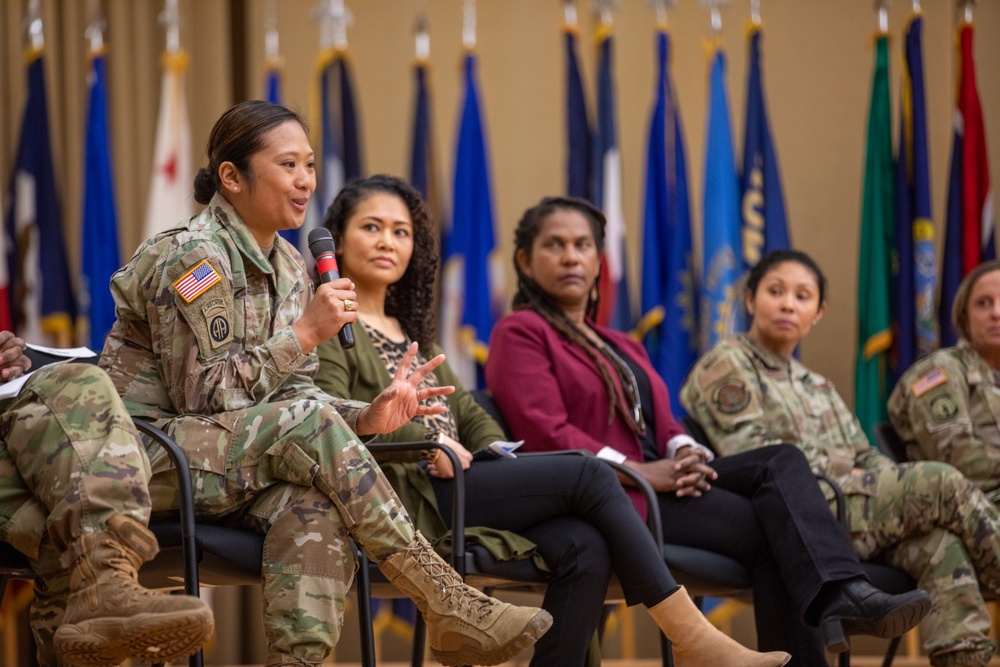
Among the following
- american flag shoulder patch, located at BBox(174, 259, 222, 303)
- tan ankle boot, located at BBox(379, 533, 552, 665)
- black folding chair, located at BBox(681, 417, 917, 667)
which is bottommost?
black folding chair, located at BBox(681, 417, 917, 667)

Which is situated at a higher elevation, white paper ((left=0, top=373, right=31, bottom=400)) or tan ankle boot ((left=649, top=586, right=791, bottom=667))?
white paper ((left=0, top=373, right=31, bottom=400))

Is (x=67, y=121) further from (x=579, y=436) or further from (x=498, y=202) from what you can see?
(x=579, y=436)

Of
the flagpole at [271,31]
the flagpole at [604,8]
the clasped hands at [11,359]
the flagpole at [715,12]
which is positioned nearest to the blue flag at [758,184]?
the flagpole at [715,12]

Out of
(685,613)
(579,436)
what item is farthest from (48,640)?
(579,436)

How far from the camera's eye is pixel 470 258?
17.0 ft

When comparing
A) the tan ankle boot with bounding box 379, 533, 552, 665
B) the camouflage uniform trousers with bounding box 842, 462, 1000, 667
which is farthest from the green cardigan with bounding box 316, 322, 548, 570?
the camouflage uniform trousers with bounding box 842, 462, 1000, 667

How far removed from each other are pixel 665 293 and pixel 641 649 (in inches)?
61.5

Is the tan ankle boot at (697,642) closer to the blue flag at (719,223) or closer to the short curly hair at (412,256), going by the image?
the short curly hair at (412,256)

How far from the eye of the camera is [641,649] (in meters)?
5.29

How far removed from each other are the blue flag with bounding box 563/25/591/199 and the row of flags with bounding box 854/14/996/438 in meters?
1.20

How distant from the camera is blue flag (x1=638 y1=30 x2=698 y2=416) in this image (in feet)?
16.6

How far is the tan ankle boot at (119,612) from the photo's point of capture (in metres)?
1.85

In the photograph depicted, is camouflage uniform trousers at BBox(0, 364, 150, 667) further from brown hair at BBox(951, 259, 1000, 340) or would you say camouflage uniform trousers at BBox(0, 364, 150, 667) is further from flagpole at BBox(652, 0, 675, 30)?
flagpole at BBox(652, 0, 675, 30)

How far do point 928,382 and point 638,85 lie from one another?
2395mm
